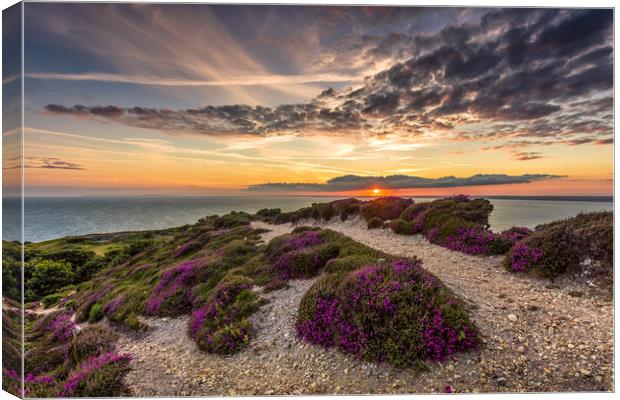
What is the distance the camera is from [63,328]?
30.8 feet

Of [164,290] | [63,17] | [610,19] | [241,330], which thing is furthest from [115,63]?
[610,19]

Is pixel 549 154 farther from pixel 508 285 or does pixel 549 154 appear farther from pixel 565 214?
pixel 508 285

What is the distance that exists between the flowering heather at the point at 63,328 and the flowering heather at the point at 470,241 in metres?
13.4

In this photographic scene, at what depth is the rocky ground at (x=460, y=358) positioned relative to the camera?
4.96 m

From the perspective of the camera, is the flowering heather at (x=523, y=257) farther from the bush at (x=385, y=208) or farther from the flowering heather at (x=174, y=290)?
the flowering heather at (x=174, y=290)

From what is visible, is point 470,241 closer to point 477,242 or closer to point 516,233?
point 477,242

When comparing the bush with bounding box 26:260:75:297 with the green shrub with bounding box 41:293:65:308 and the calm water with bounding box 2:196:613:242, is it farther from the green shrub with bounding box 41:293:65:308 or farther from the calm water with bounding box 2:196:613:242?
the calm water with bounding box 2:196:613:242

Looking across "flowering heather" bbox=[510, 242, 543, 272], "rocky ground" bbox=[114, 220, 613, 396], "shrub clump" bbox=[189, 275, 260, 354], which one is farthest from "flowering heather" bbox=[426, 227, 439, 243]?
"shrub clump" bbox=[189, 275, 260, 354]

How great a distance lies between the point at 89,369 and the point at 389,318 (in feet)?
21.9

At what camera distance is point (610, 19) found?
7000 millimetres

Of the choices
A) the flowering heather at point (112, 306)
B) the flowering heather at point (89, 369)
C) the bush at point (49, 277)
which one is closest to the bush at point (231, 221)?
the bush at point (49, 277)

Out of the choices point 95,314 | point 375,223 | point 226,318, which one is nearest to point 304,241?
point 226,318

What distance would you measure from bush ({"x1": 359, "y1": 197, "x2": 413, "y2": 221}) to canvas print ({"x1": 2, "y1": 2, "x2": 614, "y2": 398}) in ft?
20.9

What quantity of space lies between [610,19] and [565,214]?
5.18 meters
